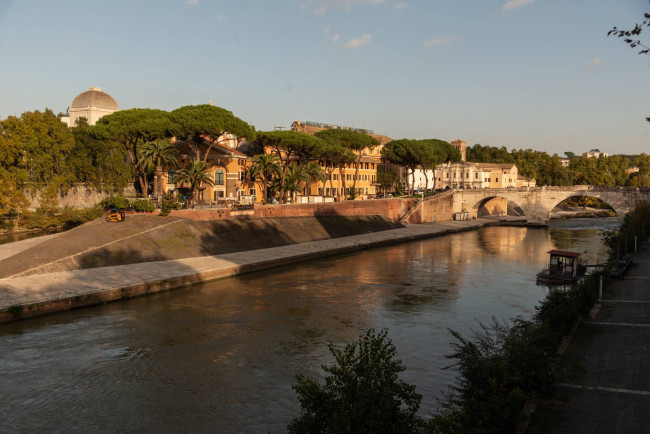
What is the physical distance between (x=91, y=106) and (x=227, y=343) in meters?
104

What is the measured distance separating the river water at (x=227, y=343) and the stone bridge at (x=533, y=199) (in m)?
56.8

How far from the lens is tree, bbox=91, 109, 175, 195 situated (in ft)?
230

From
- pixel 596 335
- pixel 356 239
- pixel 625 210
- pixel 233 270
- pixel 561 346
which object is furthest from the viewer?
pixel 625 210

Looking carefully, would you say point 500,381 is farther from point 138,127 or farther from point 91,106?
point 91,106

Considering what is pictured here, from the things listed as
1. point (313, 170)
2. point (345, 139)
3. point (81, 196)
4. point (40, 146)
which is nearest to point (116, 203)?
point (40, 146)

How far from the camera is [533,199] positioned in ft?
346

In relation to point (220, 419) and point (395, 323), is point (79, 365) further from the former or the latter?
point (395, 323)

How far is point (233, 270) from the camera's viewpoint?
4591 cm

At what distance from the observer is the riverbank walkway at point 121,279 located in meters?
32.6

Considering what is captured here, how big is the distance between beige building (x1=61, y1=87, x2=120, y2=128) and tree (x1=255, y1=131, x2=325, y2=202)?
160ft

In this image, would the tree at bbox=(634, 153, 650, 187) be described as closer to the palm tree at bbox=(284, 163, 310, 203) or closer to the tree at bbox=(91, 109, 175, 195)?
the palm tree at bbox=(284, 163, 310, 203)

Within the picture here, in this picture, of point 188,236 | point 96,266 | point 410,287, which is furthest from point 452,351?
point 188,236

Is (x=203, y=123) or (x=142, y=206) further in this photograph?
(x=203, y=123)

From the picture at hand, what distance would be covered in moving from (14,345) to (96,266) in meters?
16.8
